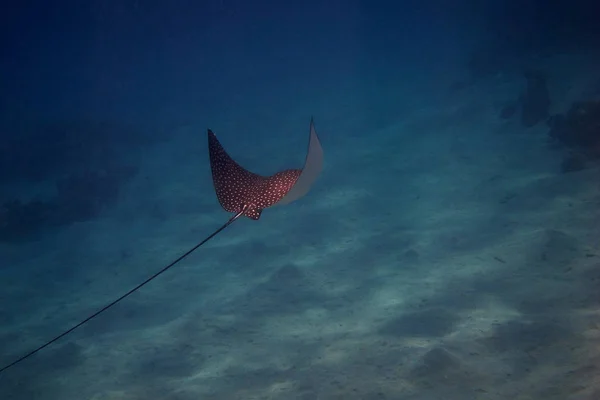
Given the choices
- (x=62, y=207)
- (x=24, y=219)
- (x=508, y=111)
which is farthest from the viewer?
(x=508, y=111)

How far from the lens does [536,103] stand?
1569 centimetres

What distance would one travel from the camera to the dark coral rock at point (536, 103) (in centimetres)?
1553

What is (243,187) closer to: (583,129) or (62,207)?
(583,129)

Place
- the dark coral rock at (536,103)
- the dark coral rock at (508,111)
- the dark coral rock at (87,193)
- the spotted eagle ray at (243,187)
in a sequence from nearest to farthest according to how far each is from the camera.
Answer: the spotted eagle ray at (243,187) < the dark coral rock at (536,103) < the dark coral rock at (87,193) < the dark coral rock at (508,111)

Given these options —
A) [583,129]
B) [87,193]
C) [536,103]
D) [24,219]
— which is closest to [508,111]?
[536,103]

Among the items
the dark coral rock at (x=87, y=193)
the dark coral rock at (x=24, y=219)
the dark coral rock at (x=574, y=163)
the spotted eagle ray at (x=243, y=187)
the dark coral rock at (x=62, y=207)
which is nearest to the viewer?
the spotted eagle ray at (x=243, y=187)

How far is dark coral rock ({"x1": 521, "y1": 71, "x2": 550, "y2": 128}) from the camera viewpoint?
1553cm

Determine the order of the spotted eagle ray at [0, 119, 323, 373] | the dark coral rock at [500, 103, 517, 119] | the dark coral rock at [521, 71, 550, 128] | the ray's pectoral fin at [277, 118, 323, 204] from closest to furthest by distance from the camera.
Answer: the ray's pectoral fin at [277, 118, 323, 204], the spotted eagle ray at [0, 119, 323, 373], the dark coral rock at [521, 71, 550, 128], the dark coral rock at [500, 103, 517, 119]

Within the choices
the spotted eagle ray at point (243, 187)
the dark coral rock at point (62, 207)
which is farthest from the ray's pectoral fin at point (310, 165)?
the dark coral rock at point (62, 207)

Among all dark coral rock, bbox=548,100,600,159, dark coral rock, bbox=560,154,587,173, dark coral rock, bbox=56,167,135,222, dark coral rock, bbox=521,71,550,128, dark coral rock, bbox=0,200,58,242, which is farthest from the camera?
dark coral rock, bbox=56,167,135,222

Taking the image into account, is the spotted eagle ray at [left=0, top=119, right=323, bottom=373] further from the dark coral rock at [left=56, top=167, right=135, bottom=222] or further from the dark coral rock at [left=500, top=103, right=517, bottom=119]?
the dark coral rock at [left=500, top=103, right=517, bottom=119]

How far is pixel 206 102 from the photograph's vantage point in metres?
39.8

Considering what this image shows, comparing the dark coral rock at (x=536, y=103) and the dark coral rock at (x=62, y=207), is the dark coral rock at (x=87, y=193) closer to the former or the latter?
the dark coral rock at (x=62, y=207)

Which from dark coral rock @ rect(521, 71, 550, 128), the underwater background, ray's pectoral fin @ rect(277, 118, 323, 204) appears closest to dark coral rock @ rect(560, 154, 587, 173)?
the underwater background
